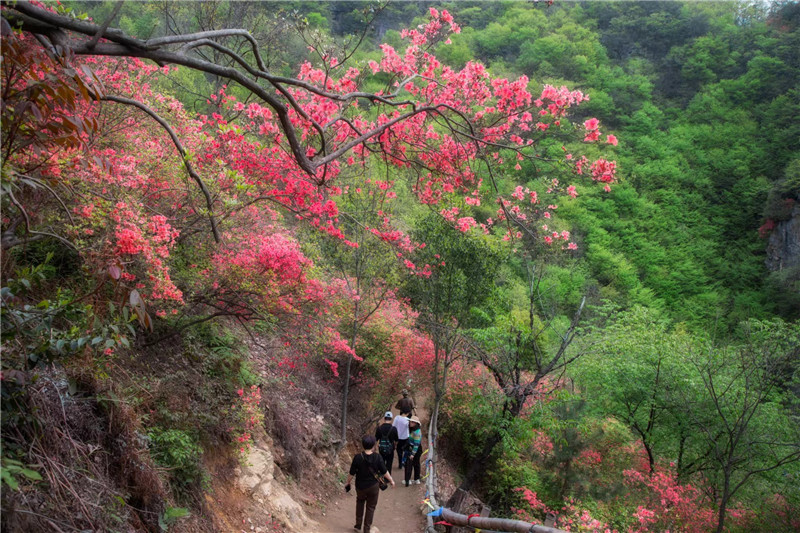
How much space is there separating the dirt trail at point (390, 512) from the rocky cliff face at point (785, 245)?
99.6ft

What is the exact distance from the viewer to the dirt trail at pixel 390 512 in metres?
6.57

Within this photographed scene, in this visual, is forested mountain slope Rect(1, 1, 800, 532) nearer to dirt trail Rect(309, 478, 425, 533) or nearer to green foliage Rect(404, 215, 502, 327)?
green foliage Rect(404, 215, 502, 327)

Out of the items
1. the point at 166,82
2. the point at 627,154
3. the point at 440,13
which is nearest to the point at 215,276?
the point at 440,13

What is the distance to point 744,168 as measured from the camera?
120 ft

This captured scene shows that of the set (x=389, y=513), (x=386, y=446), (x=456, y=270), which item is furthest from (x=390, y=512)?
(x=456, y=270)

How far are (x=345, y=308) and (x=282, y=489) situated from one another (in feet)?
13.8

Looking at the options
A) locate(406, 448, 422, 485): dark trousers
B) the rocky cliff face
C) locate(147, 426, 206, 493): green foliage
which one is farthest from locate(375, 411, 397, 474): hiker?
the rocky cliff face

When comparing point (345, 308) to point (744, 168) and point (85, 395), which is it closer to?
point (85, 395)

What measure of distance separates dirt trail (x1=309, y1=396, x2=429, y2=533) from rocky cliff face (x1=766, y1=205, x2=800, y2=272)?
99.6 feet

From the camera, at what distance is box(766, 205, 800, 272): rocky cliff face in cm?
2988

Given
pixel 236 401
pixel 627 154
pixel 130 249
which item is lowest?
pixel 236 401

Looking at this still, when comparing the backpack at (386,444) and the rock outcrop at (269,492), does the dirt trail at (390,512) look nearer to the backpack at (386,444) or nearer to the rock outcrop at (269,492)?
the rock outcrop at (269,492)

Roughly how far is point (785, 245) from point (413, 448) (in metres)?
32.9

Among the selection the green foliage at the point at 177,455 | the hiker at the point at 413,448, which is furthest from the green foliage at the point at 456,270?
the green foliage at the point at 177,455
